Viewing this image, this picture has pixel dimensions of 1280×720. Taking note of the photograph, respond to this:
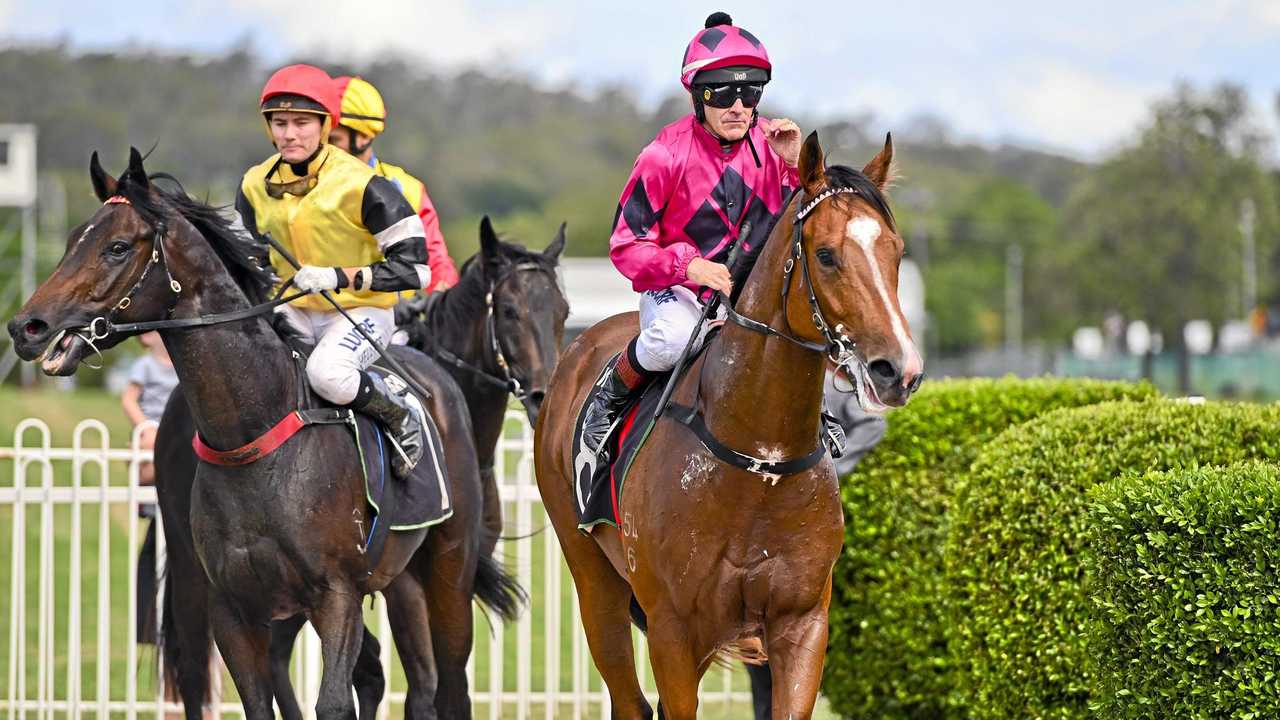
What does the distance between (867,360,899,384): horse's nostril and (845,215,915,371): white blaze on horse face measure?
61mm

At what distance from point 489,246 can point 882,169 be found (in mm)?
3043

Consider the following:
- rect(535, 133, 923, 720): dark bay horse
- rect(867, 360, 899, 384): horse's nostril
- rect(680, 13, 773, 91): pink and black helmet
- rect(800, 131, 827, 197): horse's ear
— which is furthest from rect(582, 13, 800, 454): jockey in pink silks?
rect(867, 360, 899, 384): horse's nostril

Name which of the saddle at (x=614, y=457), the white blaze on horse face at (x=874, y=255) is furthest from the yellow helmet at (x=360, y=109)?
the white blaze on horse face at (x=874, y=255)

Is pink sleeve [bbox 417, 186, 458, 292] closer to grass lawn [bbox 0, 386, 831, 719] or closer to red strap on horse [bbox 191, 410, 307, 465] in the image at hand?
grass lawn [bbox 0, 386, 831, 719]

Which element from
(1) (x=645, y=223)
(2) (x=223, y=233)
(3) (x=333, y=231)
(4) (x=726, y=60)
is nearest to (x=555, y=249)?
(3) (x=333, y=231)

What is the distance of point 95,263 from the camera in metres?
5.04

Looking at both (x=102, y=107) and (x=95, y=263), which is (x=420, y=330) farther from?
(x=102, y=107)

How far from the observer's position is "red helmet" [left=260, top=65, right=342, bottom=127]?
580 centimetres

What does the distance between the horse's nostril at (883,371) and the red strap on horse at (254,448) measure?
2.44 meters

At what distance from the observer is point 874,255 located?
399cm

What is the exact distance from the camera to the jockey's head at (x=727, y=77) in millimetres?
4832

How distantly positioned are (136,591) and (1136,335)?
48852 mm

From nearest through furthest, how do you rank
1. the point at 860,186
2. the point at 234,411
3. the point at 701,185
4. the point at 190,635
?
the point at 860,186 < the point at 701,185 < the point at 234,411 < the point at 190,635

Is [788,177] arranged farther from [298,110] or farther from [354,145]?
[354,145]
